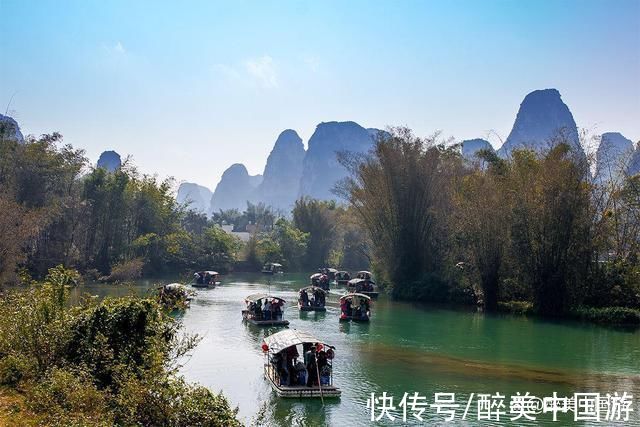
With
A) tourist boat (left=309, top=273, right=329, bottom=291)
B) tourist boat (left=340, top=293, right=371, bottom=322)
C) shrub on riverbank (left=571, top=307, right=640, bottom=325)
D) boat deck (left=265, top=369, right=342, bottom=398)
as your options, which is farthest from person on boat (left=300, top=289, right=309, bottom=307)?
boat deck (left=265, top=369, right=342, bottom=398)

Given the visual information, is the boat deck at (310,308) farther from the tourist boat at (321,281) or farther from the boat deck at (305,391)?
the boat deck at (305,391)

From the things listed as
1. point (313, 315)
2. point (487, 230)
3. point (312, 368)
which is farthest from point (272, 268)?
point (312, 368)

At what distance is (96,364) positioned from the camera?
40.3 feet

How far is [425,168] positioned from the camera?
1575 inches

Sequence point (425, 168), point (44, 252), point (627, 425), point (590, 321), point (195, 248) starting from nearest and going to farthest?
point (627, 425)
point (590, 321)
point (425, 168)
point (44, 252)
point (195, 248)

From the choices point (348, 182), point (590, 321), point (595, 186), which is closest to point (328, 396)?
point (590, 321)

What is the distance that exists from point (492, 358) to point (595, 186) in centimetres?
1559

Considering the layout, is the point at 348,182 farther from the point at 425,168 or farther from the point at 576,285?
the point at 576,285

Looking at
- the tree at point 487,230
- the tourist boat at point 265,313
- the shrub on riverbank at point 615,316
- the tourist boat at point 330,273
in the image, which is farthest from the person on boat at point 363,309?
the tourist boat at point 330,273

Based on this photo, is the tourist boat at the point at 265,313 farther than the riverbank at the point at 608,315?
No

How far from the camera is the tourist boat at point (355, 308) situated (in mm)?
30562

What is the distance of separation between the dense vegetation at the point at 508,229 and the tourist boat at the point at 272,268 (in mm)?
22783

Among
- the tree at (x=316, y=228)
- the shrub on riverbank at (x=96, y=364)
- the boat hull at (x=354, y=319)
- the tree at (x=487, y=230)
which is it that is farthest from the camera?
the tree at (x=316, y=228)

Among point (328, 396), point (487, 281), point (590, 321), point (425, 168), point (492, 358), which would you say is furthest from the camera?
point (425, 168)
